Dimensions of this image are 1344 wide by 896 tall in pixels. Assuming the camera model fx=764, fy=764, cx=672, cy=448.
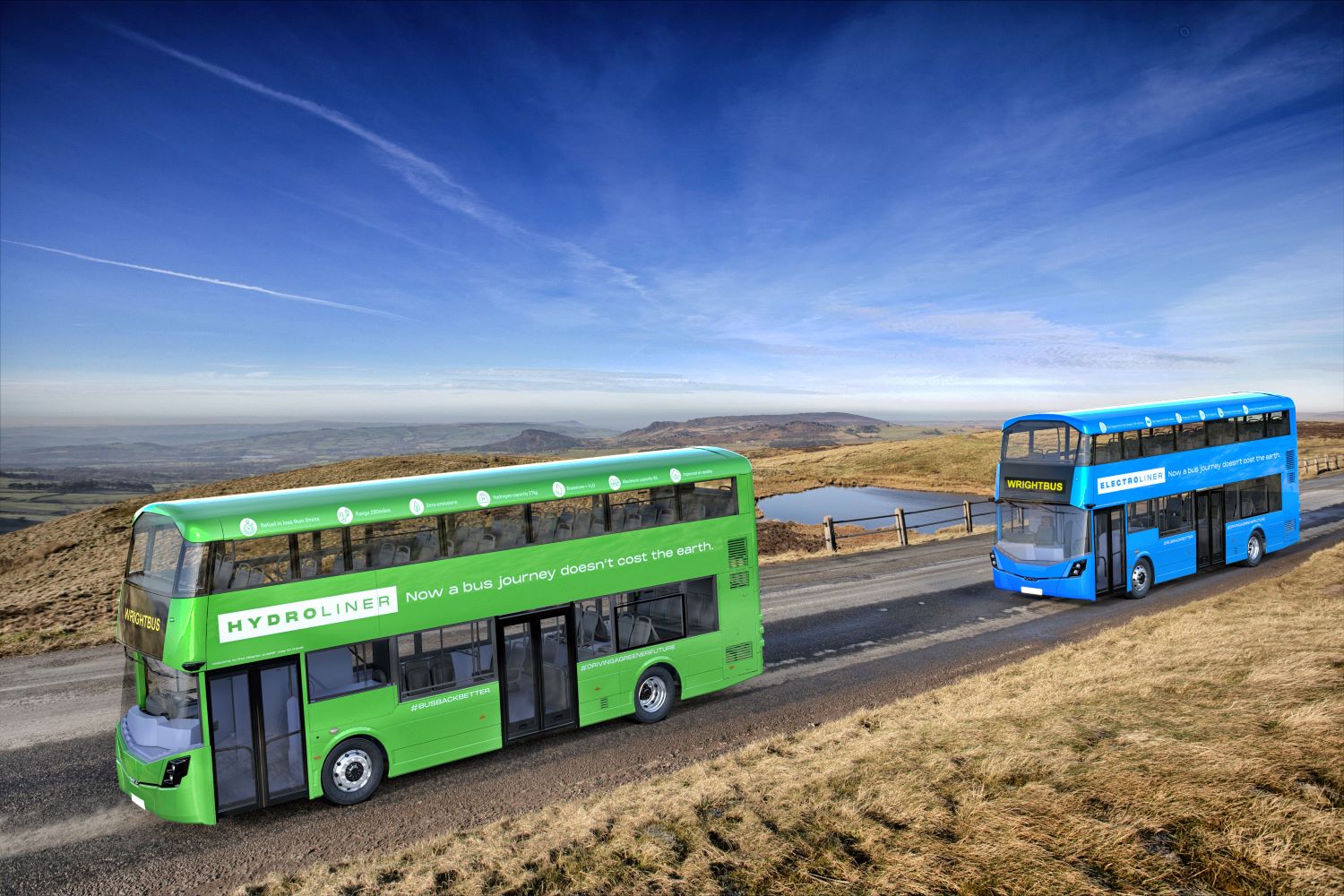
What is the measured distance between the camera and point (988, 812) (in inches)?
295

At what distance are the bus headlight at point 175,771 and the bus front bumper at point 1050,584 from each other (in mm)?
18356

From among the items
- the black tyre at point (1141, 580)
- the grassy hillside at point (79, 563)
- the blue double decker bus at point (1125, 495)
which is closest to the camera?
the blue double decker bus at point (1125, 495)

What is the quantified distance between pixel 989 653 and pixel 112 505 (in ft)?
134

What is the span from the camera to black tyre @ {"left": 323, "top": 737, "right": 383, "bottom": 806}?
980 cm

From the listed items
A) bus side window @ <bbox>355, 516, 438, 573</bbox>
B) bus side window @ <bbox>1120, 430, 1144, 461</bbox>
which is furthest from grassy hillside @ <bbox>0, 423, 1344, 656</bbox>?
bus side window @ <bbox>355, 516, 438, 573</bbox>

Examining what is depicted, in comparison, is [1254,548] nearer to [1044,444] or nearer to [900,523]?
[1044,444]

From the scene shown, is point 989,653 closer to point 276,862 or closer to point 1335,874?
point 1335,874

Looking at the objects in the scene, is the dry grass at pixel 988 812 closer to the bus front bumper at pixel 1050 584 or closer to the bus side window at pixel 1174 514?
the bus front bumper at pixel 1050 584

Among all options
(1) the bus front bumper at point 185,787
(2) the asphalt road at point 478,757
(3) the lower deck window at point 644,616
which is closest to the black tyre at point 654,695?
(2) the asphalt road at point 478,757

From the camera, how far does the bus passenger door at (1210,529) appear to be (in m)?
21.8

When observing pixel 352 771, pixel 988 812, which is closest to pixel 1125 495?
pixel 988 812

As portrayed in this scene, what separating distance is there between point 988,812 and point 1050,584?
1363 cm

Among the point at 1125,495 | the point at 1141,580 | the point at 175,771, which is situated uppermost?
the point at 1125,495

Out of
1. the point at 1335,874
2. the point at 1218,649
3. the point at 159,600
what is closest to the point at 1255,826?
the point at 1335,874
